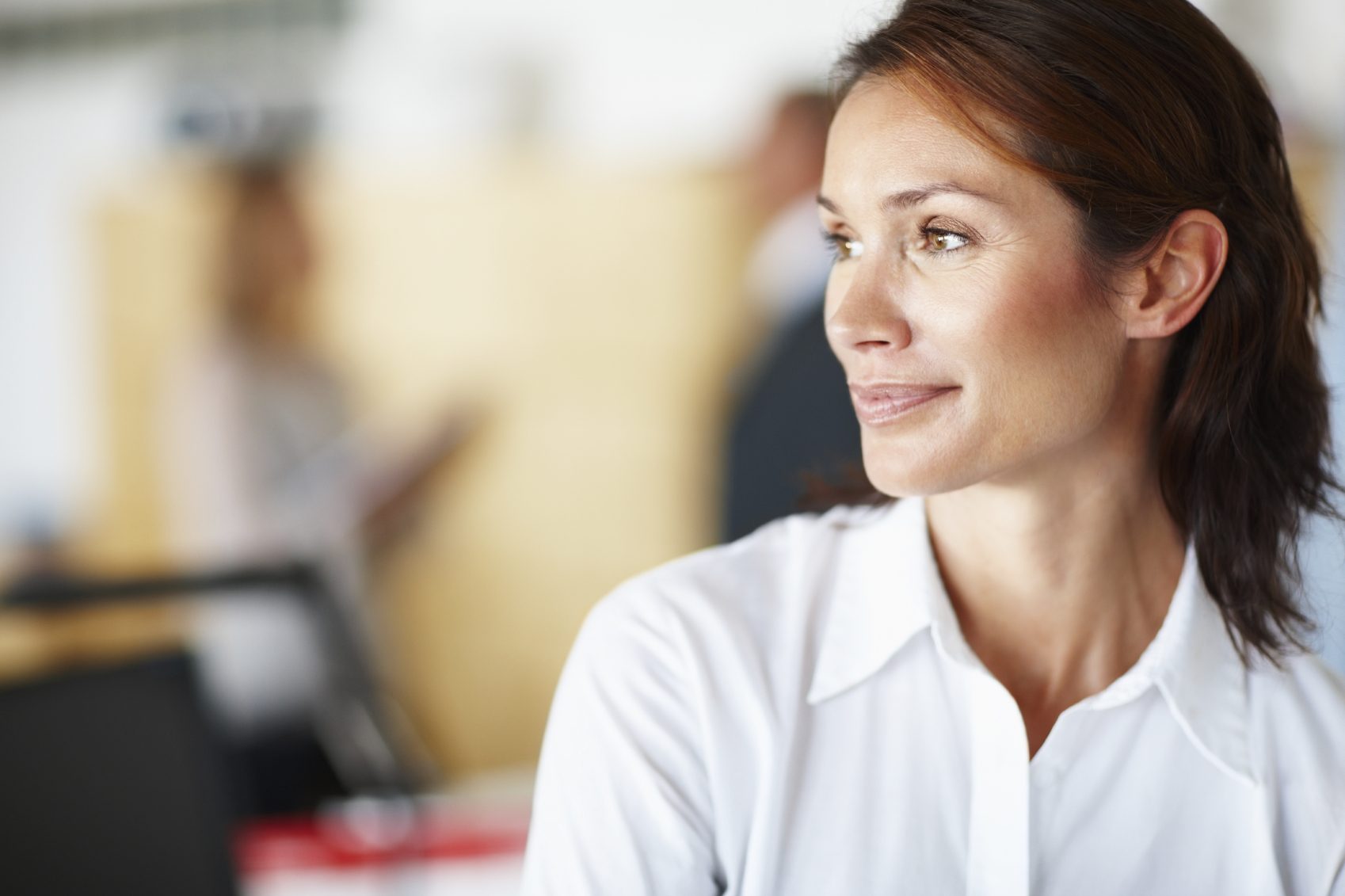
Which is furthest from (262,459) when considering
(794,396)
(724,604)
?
(724,604)

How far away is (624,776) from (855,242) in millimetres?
509

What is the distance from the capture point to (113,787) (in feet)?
3.31

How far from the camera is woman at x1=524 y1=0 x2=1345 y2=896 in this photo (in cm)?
100

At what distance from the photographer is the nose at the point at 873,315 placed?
1.02 m

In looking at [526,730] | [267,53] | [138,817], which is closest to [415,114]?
[267,53]

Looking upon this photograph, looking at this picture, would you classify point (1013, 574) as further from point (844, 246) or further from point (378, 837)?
point (378, 837)

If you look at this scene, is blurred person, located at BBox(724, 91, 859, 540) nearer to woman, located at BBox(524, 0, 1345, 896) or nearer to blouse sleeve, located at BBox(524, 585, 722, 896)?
woman, located at BBox(524, 0, 1345, 896)

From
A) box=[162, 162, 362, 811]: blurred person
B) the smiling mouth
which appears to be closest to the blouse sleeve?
the smiling mouth

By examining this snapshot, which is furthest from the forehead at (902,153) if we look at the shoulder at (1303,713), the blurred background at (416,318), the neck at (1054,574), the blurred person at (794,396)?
the blurred background at (416,318)

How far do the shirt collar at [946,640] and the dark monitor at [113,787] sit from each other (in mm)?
543

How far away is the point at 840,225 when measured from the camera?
1082mm

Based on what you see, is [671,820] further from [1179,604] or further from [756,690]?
[1179,604]

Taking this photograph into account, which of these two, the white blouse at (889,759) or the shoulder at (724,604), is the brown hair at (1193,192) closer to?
the white blouse at (889,759)

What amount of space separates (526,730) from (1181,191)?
115 inches
